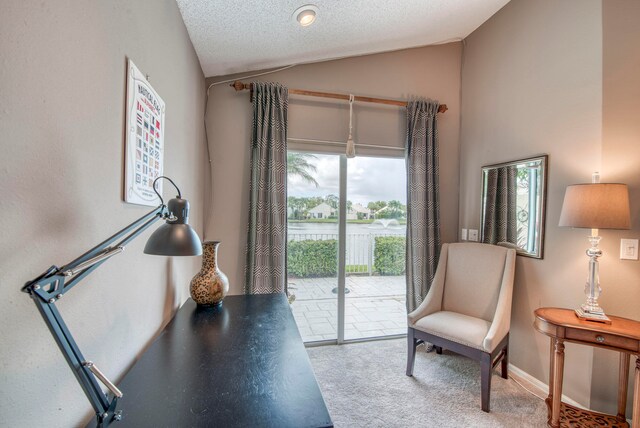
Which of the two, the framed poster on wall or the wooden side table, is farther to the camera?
the wooden side table

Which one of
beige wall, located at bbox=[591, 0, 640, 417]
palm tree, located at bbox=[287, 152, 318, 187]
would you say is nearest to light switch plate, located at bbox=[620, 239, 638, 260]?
beige wall, located at bbox=[591, 0, 640, 417]

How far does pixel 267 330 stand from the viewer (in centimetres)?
129

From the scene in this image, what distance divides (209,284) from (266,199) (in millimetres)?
1023

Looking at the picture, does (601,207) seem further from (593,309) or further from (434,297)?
(434,297)

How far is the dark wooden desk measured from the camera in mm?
742

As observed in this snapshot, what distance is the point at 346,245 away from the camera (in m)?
2.82

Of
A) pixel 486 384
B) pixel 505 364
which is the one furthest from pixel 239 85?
pixel 505 364

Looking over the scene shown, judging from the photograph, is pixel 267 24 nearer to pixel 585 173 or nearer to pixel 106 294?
pixel 106 294

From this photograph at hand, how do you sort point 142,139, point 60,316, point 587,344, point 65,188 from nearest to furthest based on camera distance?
point 60,316 → point 65,188 → point 142,139 → point 587,344

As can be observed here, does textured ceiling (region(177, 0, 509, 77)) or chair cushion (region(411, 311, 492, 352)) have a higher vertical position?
textured ceiling (region(177, 0, 509, 77))

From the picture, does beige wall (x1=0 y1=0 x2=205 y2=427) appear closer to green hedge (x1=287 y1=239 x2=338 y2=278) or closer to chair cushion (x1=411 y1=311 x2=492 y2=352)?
green hedge (x1=287 y1=239 x2=338 y2=278)

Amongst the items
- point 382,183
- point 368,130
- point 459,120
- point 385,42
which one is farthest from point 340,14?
point 459,120

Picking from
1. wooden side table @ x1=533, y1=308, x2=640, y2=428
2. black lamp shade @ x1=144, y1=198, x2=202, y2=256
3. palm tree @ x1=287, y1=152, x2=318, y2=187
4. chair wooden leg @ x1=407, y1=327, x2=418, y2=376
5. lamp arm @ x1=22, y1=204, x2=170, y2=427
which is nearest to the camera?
lamp arm @ x1=22, y1=204, x2=170, y2=427

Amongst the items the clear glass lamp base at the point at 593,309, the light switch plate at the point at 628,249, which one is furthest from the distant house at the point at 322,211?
the light switch plate at the point at 628,249
